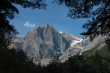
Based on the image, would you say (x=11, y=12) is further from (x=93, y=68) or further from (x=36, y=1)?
(x=93, y=68)

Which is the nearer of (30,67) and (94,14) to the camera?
(30,67)

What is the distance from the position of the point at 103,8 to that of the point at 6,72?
955 cm

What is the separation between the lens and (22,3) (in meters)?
18.6

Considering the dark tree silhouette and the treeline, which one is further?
the dark tree silhouette

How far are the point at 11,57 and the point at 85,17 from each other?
8402 mm

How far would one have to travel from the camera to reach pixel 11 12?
62.7ft

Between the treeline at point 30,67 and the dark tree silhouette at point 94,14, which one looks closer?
the treeline at point 30,67

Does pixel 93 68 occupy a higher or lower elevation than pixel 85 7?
lower

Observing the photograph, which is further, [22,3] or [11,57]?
[22,3]

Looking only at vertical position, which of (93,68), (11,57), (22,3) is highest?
(22,3)

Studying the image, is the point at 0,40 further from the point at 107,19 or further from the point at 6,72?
the point at 6,72

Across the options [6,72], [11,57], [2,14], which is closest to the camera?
[6,72]

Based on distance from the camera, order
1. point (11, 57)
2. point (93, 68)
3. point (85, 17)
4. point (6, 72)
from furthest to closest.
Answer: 1. point (85, 17)
2. point (93, 68)
3. point (11, 57)
4. point (6, 72)

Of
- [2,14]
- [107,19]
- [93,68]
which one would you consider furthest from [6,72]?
[107,19]
